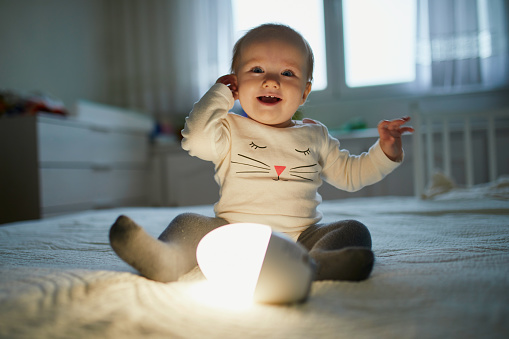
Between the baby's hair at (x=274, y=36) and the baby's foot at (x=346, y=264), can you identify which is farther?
the baby's hair at (x=274, y=36)

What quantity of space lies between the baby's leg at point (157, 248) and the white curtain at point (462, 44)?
244 centimetres

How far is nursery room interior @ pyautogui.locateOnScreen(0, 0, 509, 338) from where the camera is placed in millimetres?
445

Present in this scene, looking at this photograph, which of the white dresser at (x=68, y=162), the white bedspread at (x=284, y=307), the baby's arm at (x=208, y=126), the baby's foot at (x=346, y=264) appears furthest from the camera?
the white dresser at (x=68, y=162)

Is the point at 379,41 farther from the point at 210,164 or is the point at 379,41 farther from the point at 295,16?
the point at 210,164

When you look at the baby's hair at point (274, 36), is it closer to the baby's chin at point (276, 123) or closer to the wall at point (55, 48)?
the baby's chin at point (276, 123)

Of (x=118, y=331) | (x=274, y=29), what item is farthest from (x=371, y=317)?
(x=274, y=29)

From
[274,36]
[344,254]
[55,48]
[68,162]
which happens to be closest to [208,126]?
[274,36]

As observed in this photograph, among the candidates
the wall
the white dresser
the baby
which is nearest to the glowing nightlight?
the baby

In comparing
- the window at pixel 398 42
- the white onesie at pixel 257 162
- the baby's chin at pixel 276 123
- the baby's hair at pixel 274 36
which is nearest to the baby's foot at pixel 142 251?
the white onesie at pixel 257 162

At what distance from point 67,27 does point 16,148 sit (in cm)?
136

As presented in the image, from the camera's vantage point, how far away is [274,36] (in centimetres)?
78

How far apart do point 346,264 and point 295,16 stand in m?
2.69

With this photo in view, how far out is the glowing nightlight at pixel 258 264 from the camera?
0.47m

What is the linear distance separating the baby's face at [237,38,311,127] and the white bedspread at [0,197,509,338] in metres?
0.33
